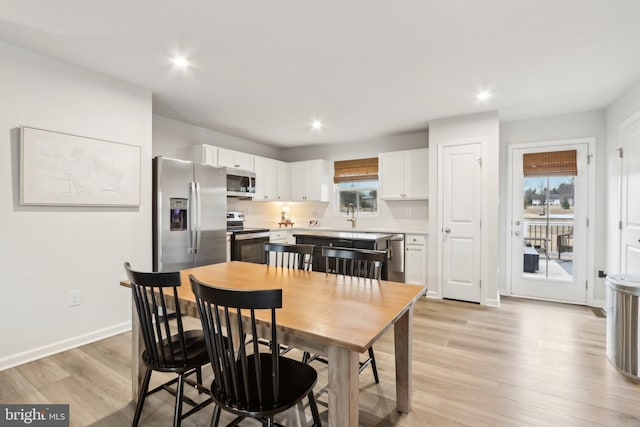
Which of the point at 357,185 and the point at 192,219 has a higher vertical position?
the point at 357,185

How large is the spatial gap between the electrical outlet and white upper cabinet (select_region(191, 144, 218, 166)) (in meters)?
2.23

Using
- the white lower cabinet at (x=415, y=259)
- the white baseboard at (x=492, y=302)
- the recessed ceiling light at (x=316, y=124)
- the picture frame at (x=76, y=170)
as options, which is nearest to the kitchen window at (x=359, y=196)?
the white lower cabinet at (x=415, y=259)

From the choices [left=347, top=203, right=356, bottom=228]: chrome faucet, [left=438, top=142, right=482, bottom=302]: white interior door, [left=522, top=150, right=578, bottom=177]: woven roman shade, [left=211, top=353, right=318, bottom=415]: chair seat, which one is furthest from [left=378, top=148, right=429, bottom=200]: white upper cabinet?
[left=211, top=353, right=318, bottom=415]: chair seat

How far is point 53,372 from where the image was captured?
2.32 metres

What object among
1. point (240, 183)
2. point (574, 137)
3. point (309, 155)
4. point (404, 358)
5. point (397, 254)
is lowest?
point (404, 358)

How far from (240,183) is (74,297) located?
2483mm

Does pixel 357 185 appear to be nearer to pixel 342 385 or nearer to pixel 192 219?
pixel 192 219

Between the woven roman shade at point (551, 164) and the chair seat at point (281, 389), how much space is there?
4.31m

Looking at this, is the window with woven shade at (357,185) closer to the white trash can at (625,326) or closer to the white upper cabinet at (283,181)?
the white upper cabinet at (283,181)

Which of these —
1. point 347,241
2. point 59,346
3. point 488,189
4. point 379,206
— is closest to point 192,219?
point 59,346

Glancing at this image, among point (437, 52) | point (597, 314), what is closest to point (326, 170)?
point (437, 52)

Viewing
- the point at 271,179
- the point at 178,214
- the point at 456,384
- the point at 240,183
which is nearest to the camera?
the point at 456,384

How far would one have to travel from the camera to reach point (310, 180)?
19.3ft

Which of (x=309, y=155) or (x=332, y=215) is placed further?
(x=309, y=155)
